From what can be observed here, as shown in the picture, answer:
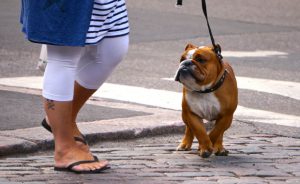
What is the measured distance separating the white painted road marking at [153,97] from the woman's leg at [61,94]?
261cm

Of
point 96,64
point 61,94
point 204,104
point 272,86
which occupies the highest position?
point 96,64

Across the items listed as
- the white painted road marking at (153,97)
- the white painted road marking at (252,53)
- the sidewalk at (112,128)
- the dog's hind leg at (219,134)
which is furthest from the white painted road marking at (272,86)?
the dog's hind leg at (219,134)

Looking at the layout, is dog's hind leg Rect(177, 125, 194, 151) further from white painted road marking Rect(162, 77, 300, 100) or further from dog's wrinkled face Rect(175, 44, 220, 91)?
white painted road marking Rect(162, 77, 300, 100)

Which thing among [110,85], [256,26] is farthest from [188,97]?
[256,26]

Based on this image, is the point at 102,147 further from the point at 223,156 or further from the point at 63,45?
the point at 63,45

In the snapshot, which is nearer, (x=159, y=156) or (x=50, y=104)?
(x=50, y=104)

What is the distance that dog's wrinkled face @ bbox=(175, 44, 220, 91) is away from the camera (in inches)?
236

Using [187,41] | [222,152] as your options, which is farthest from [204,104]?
[187,41]

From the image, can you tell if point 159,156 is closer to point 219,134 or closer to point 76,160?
point 219,134

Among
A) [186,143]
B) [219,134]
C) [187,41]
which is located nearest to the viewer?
[219,134]

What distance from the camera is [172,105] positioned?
27.6ft

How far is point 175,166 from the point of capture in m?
5.89

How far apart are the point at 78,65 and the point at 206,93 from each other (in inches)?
31.6

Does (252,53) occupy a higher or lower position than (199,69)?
lower
